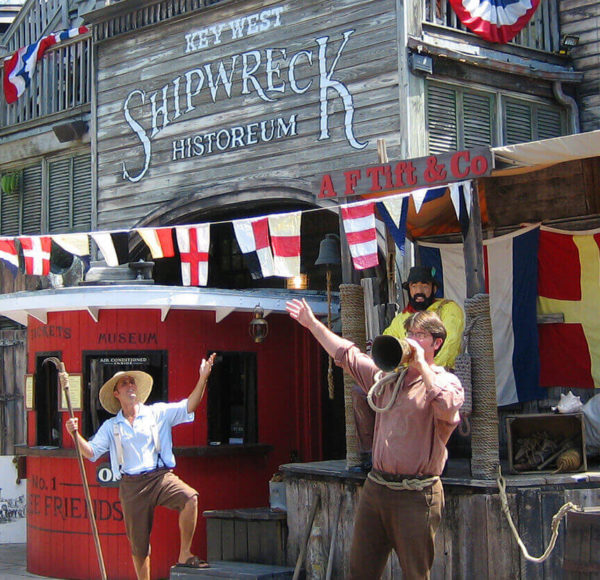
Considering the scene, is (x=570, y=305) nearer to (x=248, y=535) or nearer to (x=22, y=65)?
(x=248, y=535)

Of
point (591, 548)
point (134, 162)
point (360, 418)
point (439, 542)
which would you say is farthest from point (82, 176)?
point (591, 548)

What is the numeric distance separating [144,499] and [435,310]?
105 inches

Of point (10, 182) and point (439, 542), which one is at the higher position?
point (10, 182)

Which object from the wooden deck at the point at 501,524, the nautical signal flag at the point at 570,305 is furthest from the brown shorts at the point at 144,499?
the nautical signal flag at the point at 570,305

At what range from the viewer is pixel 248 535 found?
29.1 feet

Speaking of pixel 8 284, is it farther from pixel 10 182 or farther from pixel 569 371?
pixel 569 371

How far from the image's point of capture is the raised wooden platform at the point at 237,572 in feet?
26.6

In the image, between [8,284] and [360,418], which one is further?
[8,284]

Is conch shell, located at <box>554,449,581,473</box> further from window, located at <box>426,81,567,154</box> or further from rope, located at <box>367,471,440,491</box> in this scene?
window, located at <box>426,81,567,154</box>

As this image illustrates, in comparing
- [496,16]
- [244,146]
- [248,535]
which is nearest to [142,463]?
[248,535]

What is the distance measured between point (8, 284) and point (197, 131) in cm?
378

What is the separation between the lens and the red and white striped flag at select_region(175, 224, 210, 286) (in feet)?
30.8

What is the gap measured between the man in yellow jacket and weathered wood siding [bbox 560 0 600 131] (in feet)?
14.1

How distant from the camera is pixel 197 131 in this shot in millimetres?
12219
